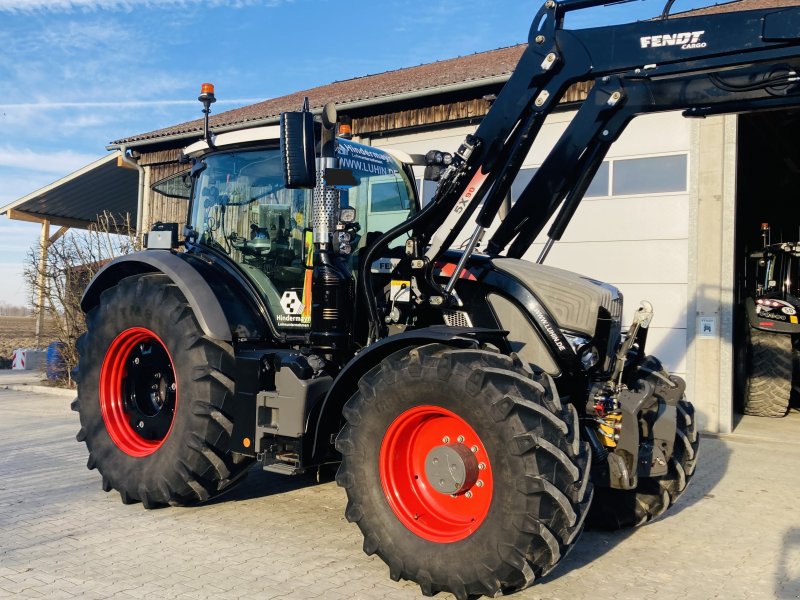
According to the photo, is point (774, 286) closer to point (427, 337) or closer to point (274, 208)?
point (274, 208)

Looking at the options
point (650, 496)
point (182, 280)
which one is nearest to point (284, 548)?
point (182, 280)

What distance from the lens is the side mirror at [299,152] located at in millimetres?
4266

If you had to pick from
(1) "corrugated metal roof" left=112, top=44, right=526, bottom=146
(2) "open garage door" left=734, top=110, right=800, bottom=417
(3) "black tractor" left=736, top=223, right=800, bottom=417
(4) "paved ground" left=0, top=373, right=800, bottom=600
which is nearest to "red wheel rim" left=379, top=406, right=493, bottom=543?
(4) "paved ground" left=0, top=373, right=800, bottom=600

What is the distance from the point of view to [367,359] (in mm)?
4254

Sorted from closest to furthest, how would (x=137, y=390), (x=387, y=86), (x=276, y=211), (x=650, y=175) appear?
1. (x=276, y=211)
2. (x=137, y=390)
3. (x=650, y=175)
4. (x=387, y=86)

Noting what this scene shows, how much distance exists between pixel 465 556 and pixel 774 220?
42.3ft

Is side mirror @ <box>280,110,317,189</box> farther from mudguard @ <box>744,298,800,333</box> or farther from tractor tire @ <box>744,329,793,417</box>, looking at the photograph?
tractor tire @ <box>744,329,793,417</box>

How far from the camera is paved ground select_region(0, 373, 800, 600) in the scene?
151 inches

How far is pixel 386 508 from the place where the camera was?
13.1 ft

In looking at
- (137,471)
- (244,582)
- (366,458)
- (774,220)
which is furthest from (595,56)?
(774,220)

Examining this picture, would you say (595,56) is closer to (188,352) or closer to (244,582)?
(188,352)

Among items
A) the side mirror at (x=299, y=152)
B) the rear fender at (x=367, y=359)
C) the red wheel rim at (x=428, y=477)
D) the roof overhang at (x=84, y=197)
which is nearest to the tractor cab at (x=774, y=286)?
the rear fender at (x=367, y=359)

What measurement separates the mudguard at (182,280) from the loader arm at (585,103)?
102 centimetres

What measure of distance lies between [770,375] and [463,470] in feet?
29.3
